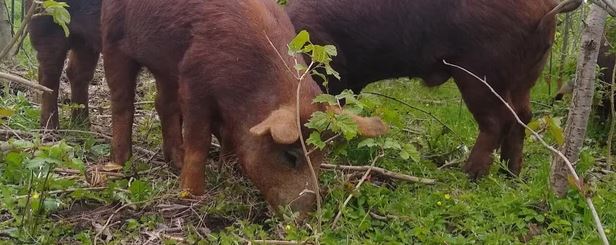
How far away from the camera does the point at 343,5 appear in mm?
5992

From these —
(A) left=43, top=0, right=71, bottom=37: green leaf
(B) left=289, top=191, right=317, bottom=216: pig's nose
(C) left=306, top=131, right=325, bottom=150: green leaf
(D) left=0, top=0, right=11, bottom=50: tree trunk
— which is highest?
(A) left=43, top=0, right=71, bottom=37: green leaf

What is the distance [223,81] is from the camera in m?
4.73

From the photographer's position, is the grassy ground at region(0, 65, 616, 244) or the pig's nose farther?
the pig's nose

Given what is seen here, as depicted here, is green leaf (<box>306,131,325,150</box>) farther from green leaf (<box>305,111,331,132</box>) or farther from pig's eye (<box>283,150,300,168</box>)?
pig's eye (<box>283,150,300,168</box>)

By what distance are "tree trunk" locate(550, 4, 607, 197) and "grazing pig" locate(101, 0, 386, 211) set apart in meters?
1.09

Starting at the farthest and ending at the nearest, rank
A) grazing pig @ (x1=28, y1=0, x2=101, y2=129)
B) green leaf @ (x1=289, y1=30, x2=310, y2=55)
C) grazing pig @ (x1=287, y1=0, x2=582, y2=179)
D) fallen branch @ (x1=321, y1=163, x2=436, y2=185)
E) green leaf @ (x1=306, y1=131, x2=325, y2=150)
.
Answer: grazing pig @ (x1=28, y1=0, x2=101, y2=129) < grazing pig @ (x1=287, y1=0, x2=582, y2=179) < fallen branch @ (x1=321, y1=163, x2=436, y2=185) < green leaf @ (x1=306, y1=131, x2=325, y2=150) < green leaf @ (x1=289, y1=30, x2=310, y2=55)

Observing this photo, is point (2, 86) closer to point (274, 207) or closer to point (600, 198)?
point (274, 207)

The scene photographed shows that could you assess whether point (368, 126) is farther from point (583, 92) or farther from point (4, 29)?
point (4, 29)

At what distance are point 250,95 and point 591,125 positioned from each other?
372 centimetres

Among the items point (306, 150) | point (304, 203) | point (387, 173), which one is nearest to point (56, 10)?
point (306, 150)

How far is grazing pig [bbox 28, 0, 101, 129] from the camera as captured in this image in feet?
20.3

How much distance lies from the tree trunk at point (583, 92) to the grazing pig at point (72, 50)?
3331mm

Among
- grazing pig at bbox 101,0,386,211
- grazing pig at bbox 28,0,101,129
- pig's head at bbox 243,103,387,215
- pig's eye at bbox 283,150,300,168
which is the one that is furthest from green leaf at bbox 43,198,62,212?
grazing pig at bbox 28,0,101,129

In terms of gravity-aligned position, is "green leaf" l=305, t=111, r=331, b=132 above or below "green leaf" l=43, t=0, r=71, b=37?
below
